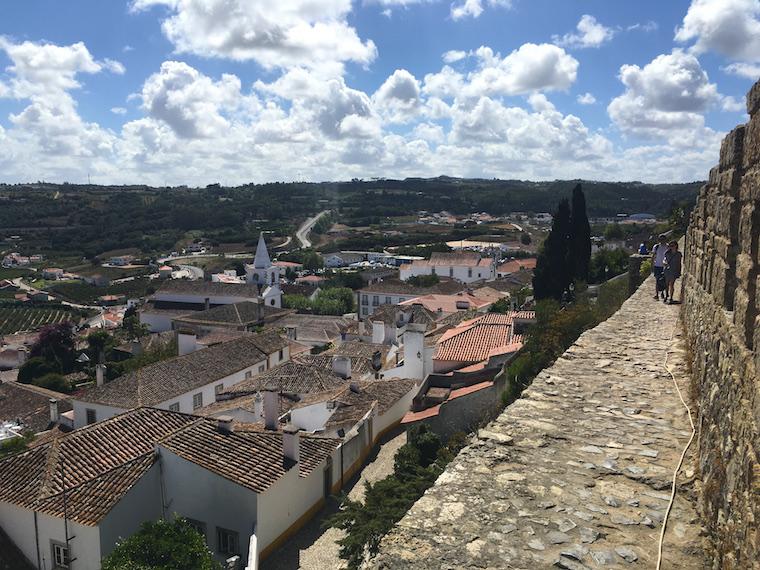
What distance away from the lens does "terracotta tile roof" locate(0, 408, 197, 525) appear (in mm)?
11414

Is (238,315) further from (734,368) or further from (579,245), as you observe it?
(734,368)

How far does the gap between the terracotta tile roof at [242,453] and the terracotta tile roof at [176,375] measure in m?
9.50

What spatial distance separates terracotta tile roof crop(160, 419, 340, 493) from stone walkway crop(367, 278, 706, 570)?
805 cm

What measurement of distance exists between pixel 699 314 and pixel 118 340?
143 feet

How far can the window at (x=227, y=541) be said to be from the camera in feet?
38.3

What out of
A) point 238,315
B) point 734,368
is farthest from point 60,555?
point 238,315

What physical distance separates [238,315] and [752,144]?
40303 millimetres

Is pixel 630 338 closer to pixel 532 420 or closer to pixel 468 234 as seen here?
pixel 532 420

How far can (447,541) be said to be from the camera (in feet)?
9.80

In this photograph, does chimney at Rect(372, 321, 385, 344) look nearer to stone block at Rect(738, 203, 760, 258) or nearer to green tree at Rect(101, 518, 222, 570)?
green tree at Rect(101, 518, 222, 570)

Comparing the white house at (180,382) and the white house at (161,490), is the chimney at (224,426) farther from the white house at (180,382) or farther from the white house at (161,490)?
the white house at (180,382)

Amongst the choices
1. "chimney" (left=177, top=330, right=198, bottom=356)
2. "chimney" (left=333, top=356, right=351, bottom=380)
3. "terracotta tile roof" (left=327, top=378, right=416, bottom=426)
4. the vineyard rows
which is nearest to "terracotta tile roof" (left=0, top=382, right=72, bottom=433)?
"chimney" (left=177, top=330, right=198, bottom=356)

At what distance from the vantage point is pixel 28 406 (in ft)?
83.3

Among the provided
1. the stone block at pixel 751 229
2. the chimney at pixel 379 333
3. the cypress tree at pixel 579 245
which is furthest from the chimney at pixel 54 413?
the stone block at pixel 751 229
